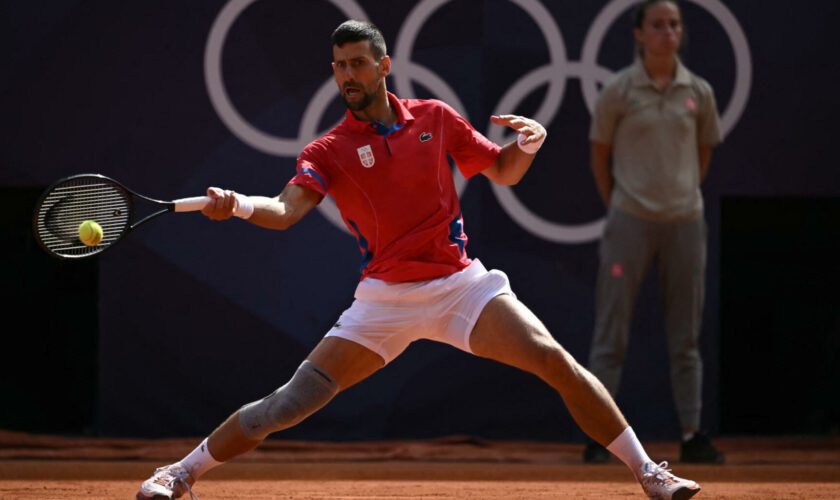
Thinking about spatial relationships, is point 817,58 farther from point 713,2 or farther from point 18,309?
point 18,309

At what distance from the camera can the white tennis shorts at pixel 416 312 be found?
5.27 meters

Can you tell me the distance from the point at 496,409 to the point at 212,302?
1.76 m

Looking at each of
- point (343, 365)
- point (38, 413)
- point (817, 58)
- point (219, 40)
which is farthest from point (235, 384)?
point (817, 58)

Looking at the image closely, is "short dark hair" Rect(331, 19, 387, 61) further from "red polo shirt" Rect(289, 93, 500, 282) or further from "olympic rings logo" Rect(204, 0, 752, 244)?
"olympic rings logo" Rect(204, 0, 752, 244)

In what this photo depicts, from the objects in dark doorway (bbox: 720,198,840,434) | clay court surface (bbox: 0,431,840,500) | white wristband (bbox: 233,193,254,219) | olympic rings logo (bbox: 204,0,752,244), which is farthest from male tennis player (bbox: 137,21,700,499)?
dark doorway (bbox: 720,198,840,434)

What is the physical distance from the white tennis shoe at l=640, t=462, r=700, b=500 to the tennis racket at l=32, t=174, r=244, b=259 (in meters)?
1.98

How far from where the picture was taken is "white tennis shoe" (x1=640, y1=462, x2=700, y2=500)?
16.7 feet

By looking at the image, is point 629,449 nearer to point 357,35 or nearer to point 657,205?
point 357,35

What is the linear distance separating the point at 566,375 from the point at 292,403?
99 centimetres

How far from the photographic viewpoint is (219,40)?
830 cm

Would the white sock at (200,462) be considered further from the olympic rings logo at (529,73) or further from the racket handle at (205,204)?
the olympic rings logo at (529,73)

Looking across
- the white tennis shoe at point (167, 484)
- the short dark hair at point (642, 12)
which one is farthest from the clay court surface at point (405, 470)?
the short dark hair at point (642, 12)

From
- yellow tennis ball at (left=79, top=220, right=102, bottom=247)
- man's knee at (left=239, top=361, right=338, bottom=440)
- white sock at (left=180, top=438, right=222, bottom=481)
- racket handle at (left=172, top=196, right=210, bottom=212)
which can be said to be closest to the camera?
racket handle at (left=172, top=196, right=210, bottom=212)

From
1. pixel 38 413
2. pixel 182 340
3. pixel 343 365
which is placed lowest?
pixel 38 413
